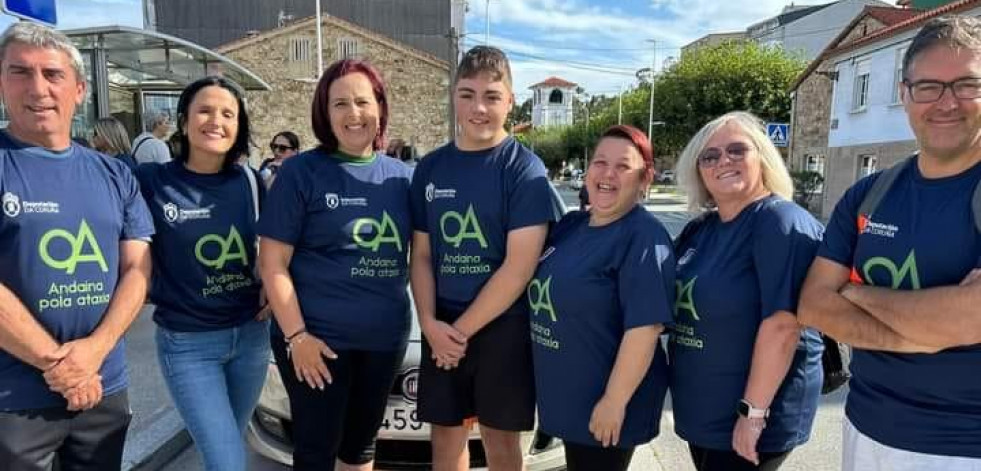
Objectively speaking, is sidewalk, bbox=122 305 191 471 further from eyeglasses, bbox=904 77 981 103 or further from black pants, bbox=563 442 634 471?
eyeglasses, bbox=904 77 981 103

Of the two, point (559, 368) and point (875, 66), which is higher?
point (875, 66)

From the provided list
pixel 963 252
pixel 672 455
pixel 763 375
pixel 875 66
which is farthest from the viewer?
pixel 875 66

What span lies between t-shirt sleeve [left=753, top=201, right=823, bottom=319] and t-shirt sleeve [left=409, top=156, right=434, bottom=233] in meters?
1.23

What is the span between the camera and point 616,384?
2137mm

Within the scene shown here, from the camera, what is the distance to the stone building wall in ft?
106

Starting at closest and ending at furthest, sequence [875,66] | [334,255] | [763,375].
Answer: [763,375] < [334,255] < [875,66]

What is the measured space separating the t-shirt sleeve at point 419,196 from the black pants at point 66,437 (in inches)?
47.6

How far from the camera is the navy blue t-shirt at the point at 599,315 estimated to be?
83.8 inches

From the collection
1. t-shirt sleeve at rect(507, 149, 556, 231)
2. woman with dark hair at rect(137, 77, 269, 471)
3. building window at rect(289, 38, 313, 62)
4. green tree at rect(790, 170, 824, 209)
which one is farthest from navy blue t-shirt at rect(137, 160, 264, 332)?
building window at rect(289, 38, 313, 62)

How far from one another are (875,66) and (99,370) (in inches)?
844

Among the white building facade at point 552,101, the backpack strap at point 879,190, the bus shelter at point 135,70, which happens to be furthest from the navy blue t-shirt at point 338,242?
the white building facade at point 552,101

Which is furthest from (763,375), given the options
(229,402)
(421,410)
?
(229,402)

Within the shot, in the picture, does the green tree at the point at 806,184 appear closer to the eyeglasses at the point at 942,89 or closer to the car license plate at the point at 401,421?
the car license plate at the point at 401,421

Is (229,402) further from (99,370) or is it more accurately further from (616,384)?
(616,384)
